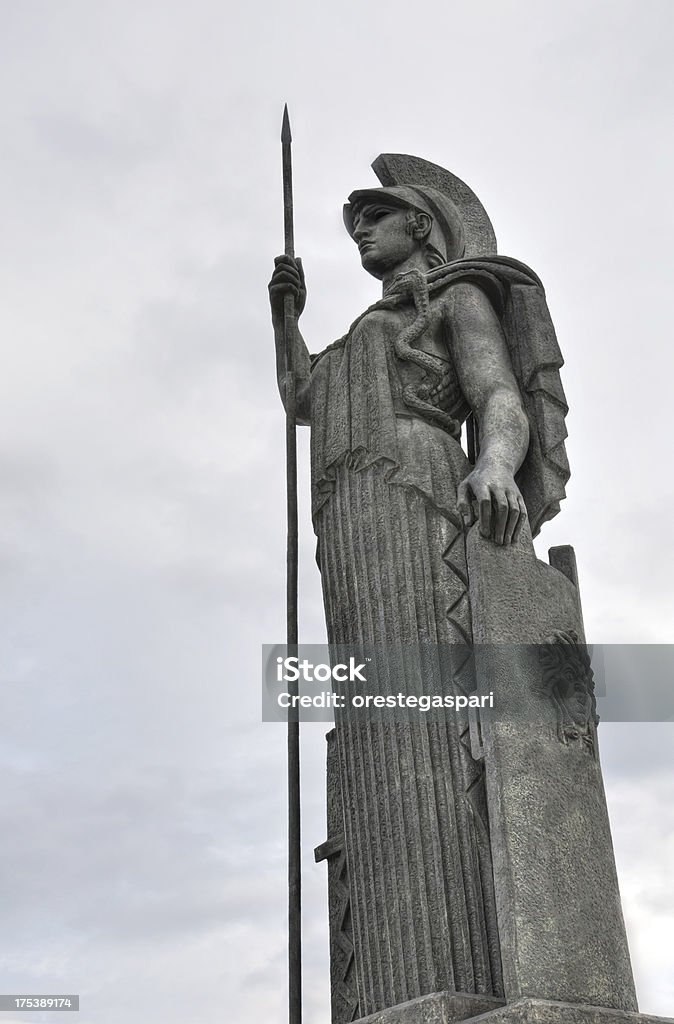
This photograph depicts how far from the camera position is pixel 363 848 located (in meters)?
6.60

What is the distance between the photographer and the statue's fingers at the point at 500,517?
21.7ft

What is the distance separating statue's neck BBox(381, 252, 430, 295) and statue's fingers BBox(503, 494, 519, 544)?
2.30 metres

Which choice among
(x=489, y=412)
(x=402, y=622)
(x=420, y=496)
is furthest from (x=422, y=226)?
(x=402, y=622)

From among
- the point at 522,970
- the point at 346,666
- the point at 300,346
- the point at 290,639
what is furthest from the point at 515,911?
the point at 300,346

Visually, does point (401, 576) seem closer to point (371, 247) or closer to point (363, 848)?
point (363, 848)

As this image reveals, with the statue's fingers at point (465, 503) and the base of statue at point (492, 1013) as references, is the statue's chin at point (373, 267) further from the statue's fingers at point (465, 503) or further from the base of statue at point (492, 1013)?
the base of statue at point (492, 1013)

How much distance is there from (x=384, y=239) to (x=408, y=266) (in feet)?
0.88

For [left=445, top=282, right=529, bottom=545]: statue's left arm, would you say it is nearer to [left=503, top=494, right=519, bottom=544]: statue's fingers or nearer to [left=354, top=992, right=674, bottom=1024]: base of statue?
[left=503, top=494, right=519, bottom=544]: statue's fingers

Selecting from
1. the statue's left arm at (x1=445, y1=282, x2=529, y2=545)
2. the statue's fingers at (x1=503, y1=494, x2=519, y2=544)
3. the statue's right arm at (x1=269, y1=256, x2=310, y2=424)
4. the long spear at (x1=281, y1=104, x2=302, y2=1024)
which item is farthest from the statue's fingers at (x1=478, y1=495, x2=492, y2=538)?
the statue's right arm at (x1=269, y1=256, x2=310, y2=424)

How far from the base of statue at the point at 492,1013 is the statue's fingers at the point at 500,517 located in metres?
2.33

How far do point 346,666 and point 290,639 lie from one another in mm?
656

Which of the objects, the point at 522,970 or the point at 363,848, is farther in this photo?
the point at 363,848

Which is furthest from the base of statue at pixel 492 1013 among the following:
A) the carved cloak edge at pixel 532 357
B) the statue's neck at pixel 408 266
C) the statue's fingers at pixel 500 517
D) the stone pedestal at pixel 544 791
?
the statue's neck at pixel 408 266

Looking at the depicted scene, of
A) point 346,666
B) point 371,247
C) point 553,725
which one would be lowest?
point 553,725
